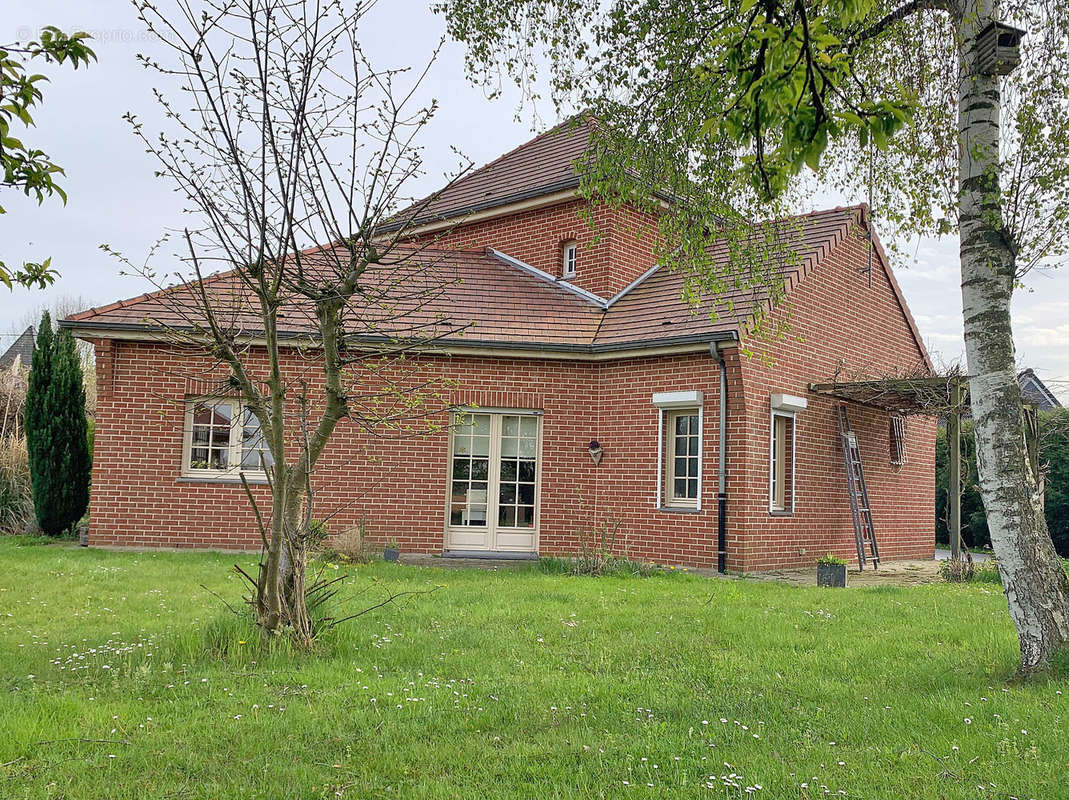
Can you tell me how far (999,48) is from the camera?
5418 millimetres

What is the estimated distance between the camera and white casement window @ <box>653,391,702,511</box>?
12.5 metres

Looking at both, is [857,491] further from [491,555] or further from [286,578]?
[286,578]

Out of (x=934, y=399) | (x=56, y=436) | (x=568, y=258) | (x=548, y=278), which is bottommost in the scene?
(x=56, y=436)

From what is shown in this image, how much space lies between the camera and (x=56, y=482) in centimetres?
1467

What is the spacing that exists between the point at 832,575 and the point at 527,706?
7167mm

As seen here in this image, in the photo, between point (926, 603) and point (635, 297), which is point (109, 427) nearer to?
point (635, 297)

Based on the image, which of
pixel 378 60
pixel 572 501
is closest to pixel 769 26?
pixel 378 60

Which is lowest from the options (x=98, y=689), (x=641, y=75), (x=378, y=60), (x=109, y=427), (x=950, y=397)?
(x=98, y=689)

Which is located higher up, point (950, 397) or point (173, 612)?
point (950, 397)

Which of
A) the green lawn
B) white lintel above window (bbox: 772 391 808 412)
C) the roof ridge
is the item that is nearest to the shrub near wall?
the green lawn

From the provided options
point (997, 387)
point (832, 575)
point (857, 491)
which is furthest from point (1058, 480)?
point (997, 387)

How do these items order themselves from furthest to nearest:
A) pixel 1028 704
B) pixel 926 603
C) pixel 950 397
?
1. pixel 950 397
2. pixel 926 603
3. pixel 1028 704

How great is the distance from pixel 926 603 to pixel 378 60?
739 cm

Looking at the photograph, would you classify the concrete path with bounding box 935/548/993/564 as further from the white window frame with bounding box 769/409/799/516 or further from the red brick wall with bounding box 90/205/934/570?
the white window frame with bounding box 769/409/799/516
